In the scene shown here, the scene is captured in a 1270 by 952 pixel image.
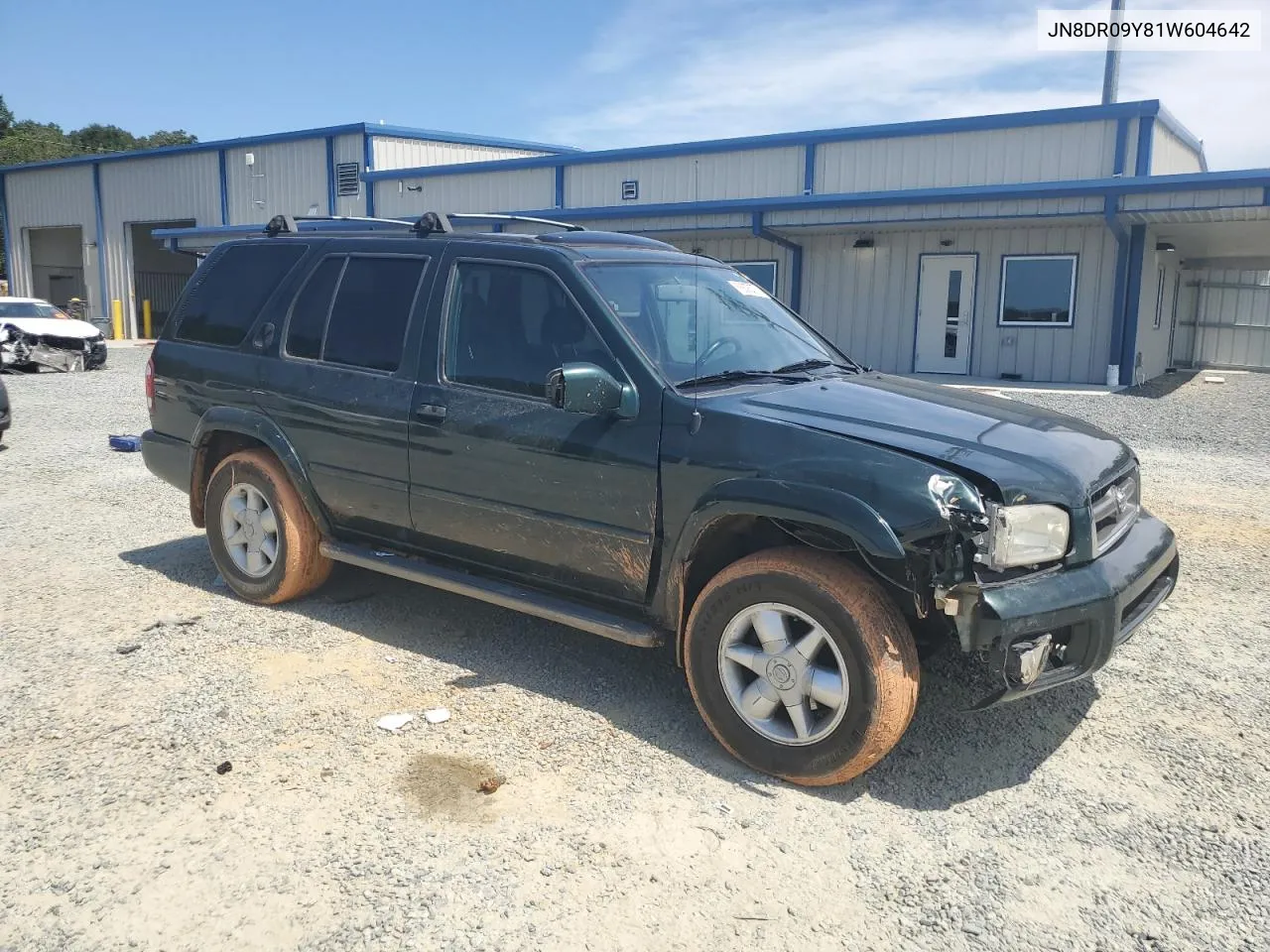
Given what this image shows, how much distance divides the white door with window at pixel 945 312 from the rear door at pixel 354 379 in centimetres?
1664

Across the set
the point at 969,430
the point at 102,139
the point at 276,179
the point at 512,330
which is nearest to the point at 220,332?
the point at 512,330

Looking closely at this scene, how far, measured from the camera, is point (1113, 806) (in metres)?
3.52

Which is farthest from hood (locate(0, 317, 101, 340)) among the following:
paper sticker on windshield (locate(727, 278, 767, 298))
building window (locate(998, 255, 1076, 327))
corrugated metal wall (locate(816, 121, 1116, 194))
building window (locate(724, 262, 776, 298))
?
paper sticker on windshield (locate(727, 278, 767, 298))

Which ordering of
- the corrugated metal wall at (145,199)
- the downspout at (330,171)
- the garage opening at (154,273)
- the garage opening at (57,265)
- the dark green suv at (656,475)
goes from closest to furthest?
the dark green suv at (656,475) < the downspout at (330,171) < the corrugated metal wall at (145,199) < the garage opening at (154,273) < the garage opening at (57,265)

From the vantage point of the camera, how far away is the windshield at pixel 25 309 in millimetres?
19406

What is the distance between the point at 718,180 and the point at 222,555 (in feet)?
64.1

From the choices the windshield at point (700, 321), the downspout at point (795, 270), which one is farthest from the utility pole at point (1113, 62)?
the windshield at point (700, 321)

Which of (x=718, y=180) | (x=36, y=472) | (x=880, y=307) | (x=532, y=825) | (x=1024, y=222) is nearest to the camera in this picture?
(x=532, y=825)

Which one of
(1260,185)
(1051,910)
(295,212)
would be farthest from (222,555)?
(295,212)

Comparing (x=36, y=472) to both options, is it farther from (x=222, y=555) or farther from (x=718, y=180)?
(x=718, y=180)

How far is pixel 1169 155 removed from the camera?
68.7 ft

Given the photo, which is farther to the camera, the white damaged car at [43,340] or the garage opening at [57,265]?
the garage opening at [57,265]

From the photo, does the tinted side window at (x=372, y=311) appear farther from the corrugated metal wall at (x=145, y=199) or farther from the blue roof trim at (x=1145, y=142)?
the corrugated metal wall at (x=145, y=199)

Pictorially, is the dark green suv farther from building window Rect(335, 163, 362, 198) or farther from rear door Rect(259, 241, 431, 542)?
building window Rect(335, 163, 362, 198)
